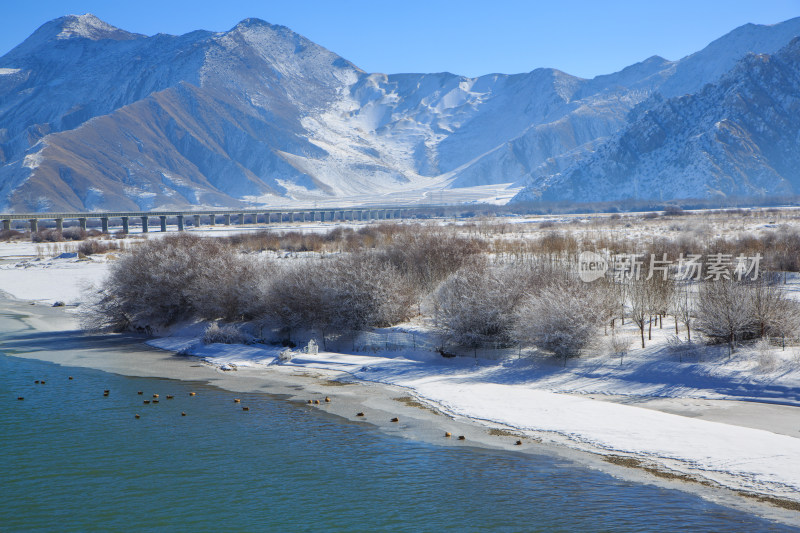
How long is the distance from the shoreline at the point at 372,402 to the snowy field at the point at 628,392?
260 mm

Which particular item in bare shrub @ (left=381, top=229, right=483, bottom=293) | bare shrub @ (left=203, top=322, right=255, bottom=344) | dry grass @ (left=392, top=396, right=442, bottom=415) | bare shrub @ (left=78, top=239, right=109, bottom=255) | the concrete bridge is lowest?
dry grass @ (left=392, top=396, right=442, bottom=415)

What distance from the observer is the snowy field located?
14477 mm

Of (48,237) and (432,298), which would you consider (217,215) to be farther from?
(432,298)

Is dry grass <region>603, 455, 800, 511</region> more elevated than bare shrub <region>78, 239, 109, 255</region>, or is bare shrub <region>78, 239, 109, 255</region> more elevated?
bare shrub <region>78, 239, 109, 255</region>

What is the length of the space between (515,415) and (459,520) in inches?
243

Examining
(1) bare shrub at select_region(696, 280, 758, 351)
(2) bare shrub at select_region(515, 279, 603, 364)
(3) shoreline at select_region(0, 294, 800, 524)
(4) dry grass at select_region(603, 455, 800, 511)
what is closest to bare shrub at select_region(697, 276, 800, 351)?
(1) bare shrub at select_region(696, 280, 758, 351)

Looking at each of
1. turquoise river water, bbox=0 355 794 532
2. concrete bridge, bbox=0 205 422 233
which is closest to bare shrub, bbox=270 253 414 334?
turquoise river water, bbox=0 355 794 532

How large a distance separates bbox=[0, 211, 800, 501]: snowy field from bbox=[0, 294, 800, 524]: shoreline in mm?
260

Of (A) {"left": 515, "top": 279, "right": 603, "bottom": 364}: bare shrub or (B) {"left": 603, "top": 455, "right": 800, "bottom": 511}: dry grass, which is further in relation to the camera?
(A) {"left": 515, "top": 279, "right": 603, "bottom": 364}: bare shrub

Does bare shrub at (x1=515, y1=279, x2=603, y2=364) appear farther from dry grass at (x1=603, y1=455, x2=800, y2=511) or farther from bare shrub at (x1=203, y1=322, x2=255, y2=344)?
bare shrub at (x1=203, y1=322, x2=255, y2=344)

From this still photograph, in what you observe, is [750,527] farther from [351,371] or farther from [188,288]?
[188,288]

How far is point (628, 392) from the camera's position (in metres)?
19.6

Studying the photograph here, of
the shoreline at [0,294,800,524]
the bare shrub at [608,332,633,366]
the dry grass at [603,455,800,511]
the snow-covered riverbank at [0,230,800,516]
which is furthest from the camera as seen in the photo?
the bare shrub at [608,332,633,366]

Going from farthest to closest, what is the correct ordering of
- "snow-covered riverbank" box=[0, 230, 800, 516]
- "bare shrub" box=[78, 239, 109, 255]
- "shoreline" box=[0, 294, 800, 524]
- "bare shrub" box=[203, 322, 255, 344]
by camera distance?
"bare shrub" box=[78, 239, 109, 255]
"bare shrub" box=[203, 322, 255, 344]
"snow-covered riverbank" box=[0, 230, 800, 516]
"shoreline" box=[0, 294, 800, 524]
